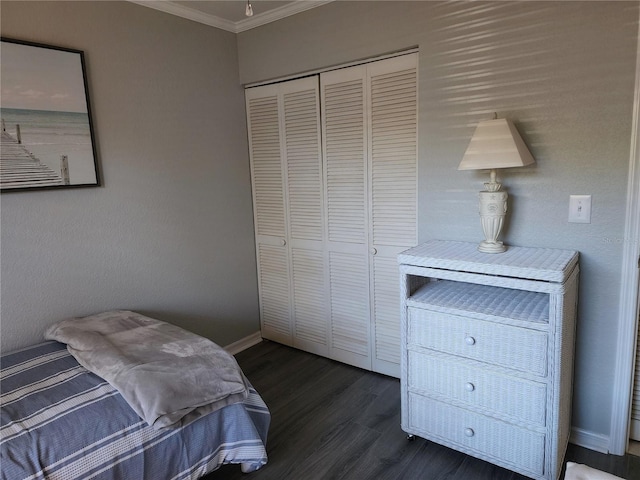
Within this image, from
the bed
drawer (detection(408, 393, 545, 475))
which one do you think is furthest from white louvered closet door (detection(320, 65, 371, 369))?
the bed

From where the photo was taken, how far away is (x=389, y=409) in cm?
239

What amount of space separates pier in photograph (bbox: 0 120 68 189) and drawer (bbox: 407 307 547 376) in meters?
1.92

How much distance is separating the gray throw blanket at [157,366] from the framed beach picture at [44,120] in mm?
758

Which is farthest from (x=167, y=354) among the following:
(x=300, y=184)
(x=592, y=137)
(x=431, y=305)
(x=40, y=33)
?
(x=592, y=137)

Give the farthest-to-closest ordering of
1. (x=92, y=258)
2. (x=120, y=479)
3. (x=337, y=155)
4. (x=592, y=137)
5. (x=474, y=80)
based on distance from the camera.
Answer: (x=337, y=155)
(x=92, y=258)
(x=474, y=80)
(x=592, y=137)
(x=120, y=479)

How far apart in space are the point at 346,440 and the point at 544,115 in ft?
5.92

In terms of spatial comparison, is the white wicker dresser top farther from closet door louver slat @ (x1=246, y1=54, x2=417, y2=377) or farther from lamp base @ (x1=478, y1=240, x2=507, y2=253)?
closet door louver slat @ (x1=246, y1=54, x2=417, y2=377)

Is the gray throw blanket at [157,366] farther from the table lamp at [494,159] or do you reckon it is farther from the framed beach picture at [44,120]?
the table lamp at [494,159]

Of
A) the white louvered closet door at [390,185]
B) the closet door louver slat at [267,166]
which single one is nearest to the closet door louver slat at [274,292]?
the closet door louver slat at [267,166]

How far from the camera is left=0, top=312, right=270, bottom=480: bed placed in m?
1.40

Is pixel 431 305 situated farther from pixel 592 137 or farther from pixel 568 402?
pixel 592 137

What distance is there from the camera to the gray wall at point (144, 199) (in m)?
2.14

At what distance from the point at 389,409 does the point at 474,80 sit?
1787 millimetres

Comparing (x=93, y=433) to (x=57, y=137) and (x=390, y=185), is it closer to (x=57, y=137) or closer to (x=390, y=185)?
(x=57, y=137)
